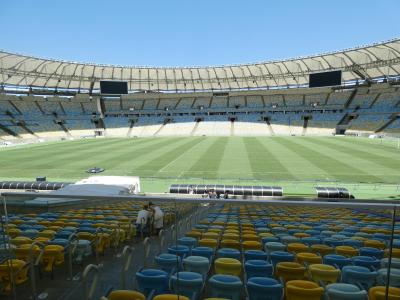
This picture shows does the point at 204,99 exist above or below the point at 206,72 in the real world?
below

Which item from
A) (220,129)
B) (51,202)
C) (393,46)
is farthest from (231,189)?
(220,129)

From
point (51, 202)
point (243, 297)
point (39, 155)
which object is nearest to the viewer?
point (243, 297)

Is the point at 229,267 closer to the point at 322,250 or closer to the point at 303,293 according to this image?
the point at 303,293

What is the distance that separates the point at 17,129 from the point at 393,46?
72588 millimetres

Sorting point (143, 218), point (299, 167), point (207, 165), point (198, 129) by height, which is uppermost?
point (198, 129)

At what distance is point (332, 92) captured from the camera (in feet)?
264

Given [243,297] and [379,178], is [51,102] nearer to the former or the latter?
[379,178]

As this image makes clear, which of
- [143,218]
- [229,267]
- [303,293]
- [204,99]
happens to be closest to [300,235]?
[229,267]

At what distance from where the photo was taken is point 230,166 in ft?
106

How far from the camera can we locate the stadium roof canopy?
58.1 meters

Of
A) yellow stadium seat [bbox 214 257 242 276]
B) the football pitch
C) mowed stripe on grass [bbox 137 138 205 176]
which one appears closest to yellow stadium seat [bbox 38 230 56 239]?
yellow stadium seat [bbox 214 257 242 276]

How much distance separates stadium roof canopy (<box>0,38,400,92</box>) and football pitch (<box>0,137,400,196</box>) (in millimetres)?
22552

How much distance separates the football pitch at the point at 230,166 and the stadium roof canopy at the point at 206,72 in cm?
2255

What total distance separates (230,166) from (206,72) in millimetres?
48491
